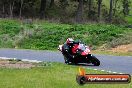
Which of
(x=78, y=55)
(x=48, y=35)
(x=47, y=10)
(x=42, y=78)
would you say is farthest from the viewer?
(x=47, y=10)

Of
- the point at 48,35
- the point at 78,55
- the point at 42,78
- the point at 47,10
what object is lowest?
the point at 47,10

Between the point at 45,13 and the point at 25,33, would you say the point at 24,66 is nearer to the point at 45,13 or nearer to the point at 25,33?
the point at 25,33

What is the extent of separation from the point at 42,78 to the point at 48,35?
2142 centimetres

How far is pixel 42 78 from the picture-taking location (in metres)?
15.5

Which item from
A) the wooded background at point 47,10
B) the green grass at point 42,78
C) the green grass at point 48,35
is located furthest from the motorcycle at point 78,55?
the wooded background at point 47,10

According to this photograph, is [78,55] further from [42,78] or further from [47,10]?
[47,10]

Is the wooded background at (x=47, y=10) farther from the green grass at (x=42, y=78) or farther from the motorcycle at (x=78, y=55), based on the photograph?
the green grass at (x=42, y=78)

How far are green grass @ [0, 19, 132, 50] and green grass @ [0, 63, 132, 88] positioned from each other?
15.6 metres

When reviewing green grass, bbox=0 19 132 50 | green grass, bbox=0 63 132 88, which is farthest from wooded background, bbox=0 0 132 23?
green grass, bbox=0 63 132 88

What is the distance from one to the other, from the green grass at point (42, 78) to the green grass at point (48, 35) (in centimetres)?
1556

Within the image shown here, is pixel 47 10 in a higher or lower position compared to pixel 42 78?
lower

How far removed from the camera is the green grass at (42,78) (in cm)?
1366

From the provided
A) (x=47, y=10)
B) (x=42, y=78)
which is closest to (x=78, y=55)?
(x=42, y=78)

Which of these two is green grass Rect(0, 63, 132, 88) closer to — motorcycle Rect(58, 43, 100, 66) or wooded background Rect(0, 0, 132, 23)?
motorcycle Rect(58, 43, 100, 66)
